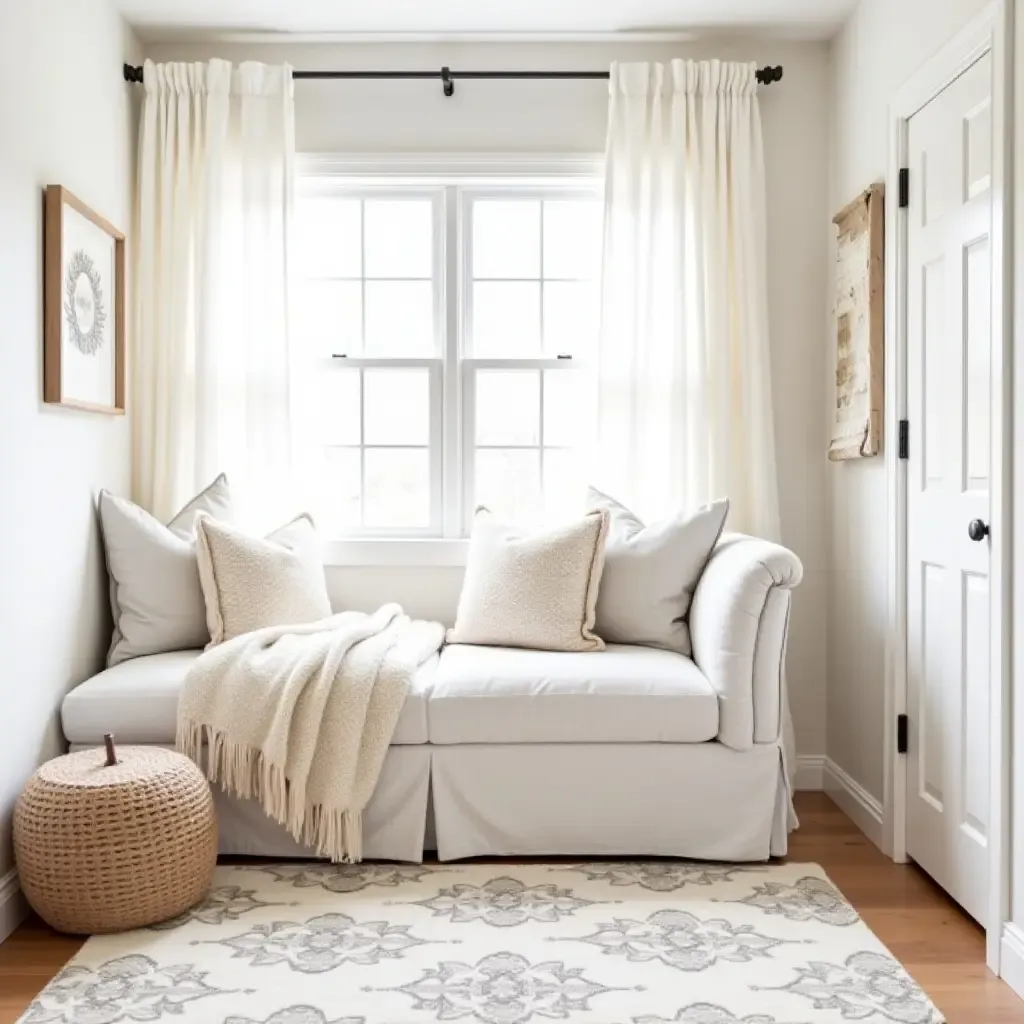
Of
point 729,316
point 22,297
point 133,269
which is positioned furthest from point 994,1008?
point 133,269

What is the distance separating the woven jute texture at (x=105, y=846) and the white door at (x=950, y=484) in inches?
73.4

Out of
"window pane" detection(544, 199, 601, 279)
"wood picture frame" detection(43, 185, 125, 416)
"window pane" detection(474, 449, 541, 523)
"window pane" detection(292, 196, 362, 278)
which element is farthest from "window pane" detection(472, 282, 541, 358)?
"wood picture frame" detection(43, 185, 125, 416)

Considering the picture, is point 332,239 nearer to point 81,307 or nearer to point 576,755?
point 81,307

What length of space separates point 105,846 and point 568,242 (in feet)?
8.18

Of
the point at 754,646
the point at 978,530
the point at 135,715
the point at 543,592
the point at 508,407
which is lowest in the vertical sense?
the point at 135,715

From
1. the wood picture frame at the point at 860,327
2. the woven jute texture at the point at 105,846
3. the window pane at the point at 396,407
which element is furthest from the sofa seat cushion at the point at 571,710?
the window pane at the point at 396,407

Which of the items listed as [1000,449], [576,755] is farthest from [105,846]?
[1000,449]

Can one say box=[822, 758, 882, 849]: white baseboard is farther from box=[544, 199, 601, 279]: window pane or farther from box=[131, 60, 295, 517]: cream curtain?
box=[131, 60, 295, 517]: cream curtain

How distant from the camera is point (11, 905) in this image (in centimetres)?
245

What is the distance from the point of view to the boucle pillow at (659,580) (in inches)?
125

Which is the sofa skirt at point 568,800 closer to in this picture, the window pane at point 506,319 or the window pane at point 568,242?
the window pane at point 506,319

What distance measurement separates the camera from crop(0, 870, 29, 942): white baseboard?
7.92 ft

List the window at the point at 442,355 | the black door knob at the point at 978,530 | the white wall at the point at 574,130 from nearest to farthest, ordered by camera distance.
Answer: the black door knob at the point at 978,530 → the white wall at the point at 574,130 → the window at the point at 442,355

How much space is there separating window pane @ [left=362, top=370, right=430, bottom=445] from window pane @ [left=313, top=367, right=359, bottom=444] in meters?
0.05
